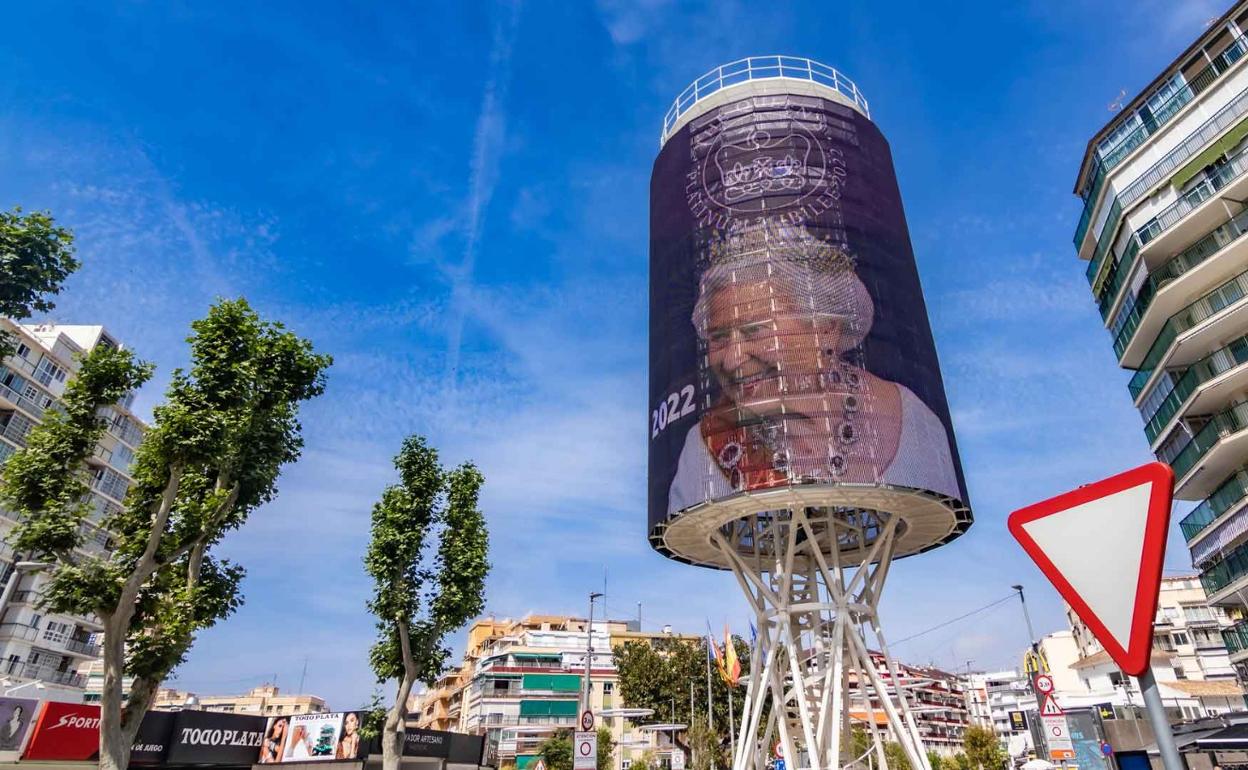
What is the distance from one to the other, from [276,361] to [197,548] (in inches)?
193

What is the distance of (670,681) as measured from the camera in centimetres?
5709

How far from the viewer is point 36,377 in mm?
47188

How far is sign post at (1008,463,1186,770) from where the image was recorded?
3650mm

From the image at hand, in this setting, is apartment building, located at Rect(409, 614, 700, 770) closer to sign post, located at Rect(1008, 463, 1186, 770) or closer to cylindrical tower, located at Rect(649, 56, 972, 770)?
cylindrical tower, located at Rect(649, 56, 972, 770)

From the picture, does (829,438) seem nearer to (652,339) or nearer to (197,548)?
(652,339)

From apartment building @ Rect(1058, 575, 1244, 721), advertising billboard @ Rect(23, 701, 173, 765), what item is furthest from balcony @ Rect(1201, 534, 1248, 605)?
advertising billboard @ Rect(23, 701, 173, 765)

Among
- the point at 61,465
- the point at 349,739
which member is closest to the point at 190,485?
the point at 61,465

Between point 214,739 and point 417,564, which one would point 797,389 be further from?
point 214,739

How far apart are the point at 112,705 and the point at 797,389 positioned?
63.2 feet

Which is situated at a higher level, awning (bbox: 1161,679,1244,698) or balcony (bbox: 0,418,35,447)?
balcony (bbox: 0,418,35,447)

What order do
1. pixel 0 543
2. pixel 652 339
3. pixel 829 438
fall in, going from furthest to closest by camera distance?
pixel 0 543, pixel 652 339, pixel 829 438

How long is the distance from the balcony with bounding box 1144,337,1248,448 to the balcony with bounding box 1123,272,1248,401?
793 millimetres

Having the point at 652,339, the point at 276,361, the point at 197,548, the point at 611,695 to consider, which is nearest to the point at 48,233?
the point at 276,361

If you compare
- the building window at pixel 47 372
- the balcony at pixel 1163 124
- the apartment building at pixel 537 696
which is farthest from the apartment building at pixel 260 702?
the balcony at pixel 1163 124
